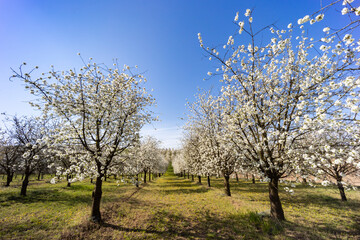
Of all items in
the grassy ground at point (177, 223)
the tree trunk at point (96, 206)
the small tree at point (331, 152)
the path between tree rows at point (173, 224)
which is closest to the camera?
the small tree at point (331, 152)

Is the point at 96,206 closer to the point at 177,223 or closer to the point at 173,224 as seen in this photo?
the point at 173,224

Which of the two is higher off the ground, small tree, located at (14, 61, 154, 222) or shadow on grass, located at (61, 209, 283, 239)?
small tree, located at (14, 61, 154, 222)

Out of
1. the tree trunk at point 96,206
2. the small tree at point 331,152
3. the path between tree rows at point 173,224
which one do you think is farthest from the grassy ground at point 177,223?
the small tree at point 331,152

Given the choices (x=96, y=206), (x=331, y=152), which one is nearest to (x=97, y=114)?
(x=96, y=206)

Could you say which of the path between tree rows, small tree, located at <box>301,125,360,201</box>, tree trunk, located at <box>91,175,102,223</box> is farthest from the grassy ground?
small tree, located at <box>301,125,360,201</box>

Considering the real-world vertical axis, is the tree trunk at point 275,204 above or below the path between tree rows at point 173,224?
above

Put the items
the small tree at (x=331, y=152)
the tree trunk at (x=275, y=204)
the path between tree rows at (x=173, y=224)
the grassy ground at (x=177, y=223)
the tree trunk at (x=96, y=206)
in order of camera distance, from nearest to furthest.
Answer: the small tree at (x=331, y=152)
the grassy ground at (x=177, y=223)
the path between tree rows at (x=173, y=224)
the tree trunk at (x=275, y=204)
the tree trunk at (x=96, y=206)

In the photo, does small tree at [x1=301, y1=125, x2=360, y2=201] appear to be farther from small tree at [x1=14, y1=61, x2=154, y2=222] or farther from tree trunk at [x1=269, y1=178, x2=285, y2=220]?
small tree at [x1=14, y1=61, x2=154, y2=222]

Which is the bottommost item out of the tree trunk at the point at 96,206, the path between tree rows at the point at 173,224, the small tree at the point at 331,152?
the path between tree rows at the point at 173,224

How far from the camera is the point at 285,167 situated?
7926 mm

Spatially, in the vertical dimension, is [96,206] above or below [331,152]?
below

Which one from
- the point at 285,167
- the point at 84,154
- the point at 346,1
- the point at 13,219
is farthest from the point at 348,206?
the point at 13,219

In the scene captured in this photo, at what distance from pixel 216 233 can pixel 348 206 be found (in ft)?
46.9

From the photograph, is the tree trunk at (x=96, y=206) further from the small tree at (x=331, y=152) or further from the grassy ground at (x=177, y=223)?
the small tree at (x=331, y=152)
